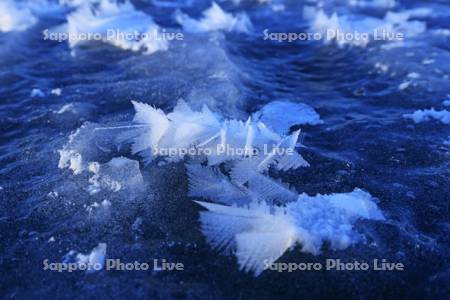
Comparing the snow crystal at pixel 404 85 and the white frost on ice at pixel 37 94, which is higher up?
the snow crystal at pixel 404 85

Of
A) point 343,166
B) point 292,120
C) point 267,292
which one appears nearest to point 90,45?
point 292,120

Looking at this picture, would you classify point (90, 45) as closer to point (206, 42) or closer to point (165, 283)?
point (206, 42)

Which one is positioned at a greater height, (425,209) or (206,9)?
(206,9)

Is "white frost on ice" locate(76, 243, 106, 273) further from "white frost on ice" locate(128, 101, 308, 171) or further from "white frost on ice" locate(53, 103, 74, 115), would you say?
"white frost on ice" locate(53, 103, 74, 115)

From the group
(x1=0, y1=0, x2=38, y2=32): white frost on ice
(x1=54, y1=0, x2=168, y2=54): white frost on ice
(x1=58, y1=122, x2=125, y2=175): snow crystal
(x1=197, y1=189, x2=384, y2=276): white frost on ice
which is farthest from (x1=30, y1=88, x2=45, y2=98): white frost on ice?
(x1=197, y1=189, x2=384, y2=276): white frost on ice

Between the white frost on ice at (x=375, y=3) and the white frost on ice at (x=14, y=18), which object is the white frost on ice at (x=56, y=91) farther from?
the white frost on ice at (x=375, y=3)

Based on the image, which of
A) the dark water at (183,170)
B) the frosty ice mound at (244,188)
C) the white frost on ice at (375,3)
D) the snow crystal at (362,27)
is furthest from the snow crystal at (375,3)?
the frosty ice mound at (244,188)
